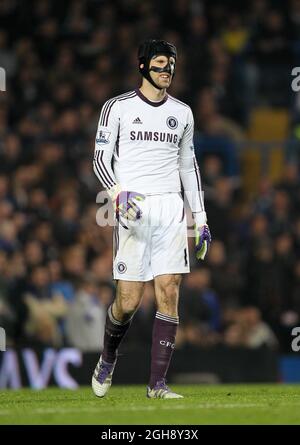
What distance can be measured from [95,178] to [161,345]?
28.3ft

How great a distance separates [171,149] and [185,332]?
6735 mm

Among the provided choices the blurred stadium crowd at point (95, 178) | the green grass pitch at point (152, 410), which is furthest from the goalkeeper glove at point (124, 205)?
the blurred stadium crowd at point (95, 178)

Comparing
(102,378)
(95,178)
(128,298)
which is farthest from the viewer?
(95,178)

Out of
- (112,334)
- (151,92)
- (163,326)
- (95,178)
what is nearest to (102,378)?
(112,334)

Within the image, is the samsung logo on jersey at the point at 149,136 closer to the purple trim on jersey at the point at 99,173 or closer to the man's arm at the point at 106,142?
the man's arm at the point at 106,142

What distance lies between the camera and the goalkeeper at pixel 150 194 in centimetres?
1021

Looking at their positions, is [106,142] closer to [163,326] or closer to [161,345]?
[163,326]

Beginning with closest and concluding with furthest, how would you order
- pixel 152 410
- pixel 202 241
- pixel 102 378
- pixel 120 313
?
1. pixel 152 410
2. pixel 120 313
3. pixel 202 241
4. pixel 102 378

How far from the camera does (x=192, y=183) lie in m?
10.6

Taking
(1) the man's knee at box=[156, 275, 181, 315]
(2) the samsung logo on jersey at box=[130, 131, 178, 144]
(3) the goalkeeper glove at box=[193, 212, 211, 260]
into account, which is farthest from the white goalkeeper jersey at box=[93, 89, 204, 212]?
(1) the man's knee at box=[156, 275, 181, 315]

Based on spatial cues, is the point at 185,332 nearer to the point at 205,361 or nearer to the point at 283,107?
the point at 205,361

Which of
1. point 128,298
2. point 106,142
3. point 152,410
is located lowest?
point 152,410

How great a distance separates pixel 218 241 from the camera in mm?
18656

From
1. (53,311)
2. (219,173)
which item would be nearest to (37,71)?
(219,173)
